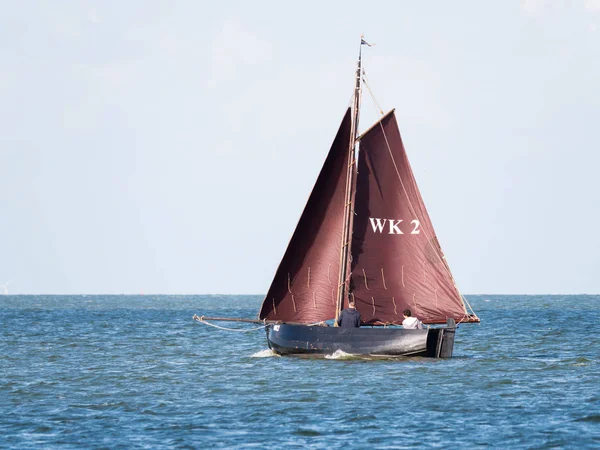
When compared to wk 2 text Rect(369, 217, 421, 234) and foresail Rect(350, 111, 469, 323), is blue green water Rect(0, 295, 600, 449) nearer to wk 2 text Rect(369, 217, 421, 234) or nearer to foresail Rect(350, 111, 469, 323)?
foresail Rect(350, 111, 469, 323)

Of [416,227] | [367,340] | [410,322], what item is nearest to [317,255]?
[416,227]

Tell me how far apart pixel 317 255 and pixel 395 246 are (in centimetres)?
292

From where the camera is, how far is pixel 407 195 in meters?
38.2

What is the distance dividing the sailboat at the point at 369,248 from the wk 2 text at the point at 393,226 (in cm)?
4

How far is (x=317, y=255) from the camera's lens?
1523 inches

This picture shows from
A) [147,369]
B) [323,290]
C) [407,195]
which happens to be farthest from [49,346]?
[407,195]

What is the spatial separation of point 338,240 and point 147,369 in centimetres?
851

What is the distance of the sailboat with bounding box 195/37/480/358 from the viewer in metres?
37.9

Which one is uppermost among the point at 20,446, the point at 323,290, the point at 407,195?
the point at 407,195

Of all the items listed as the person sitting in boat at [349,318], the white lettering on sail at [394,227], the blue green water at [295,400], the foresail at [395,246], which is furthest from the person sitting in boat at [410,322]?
the white lettering on sail at [394,227]

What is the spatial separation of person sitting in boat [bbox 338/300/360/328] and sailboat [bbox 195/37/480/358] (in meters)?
1.23

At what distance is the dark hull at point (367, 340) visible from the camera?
36.7m

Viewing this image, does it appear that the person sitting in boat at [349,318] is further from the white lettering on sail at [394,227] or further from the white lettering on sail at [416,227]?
the white lettering on sail at [416,227]

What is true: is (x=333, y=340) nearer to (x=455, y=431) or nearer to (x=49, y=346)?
(x=455, y=431)
